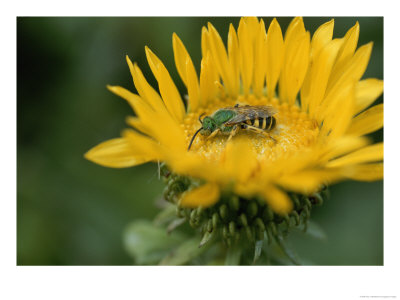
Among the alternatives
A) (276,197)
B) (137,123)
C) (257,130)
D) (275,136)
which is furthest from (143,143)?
(275,136)

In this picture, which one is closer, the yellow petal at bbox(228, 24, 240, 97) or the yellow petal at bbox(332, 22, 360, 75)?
the yellow petal at bbox(332, 22, 360, 75)

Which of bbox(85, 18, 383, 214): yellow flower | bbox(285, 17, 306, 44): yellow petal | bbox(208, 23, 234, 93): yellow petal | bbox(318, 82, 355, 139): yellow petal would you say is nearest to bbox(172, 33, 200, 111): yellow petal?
bbox(85, 18, 383, 214): yellow flower

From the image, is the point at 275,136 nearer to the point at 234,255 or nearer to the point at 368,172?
the point at 368,172

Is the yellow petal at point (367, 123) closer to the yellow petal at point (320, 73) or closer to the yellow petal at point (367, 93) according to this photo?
the yellow petal at point (367, 93)

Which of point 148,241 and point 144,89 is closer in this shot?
point 144,89

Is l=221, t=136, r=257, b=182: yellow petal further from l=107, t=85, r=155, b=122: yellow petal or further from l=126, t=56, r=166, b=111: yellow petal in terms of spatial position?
l=126, t=56, r=166, b=111: yellow petal

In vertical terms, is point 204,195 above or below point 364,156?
below
